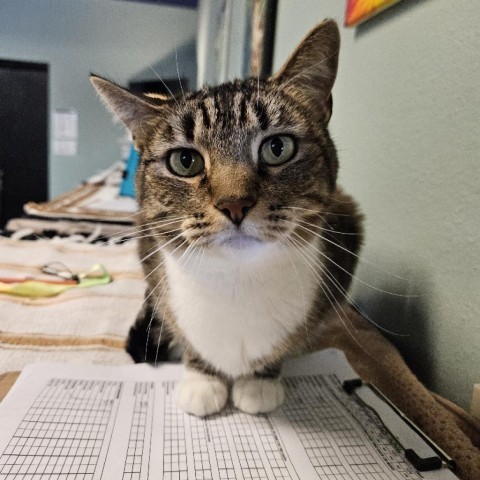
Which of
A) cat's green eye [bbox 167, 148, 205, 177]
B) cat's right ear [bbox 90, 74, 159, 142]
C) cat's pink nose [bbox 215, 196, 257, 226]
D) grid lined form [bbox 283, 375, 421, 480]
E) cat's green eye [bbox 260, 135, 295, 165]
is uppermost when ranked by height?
cat's right ear [bbox 90, 74, 159, 142]

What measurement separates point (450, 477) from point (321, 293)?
0.32 m

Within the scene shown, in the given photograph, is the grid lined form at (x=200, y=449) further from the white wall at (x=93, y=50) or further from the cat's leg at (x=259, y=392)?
the white wall at (x=93, y=50)

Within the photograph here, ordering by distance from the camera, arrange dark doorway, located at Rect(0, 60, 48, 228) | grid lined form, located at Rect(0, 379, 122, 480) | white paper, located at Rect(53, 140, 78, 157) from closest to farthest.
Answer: grid lined form, located at Rect(0, 379, 122, 480)
dark doorway, located at Rect(0, 60, 48, 228)
white paper, located at Rect(53, 140, 78, 157)

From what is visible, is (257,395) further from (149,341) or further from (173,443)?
(149,341)

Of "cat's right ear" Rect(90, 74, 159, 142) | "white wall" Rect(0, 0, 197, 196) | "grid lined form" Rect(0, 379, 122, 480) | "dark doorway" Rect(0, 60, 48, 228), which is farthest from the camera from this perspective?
"white wall" Rect(0, 0, 197, 196)

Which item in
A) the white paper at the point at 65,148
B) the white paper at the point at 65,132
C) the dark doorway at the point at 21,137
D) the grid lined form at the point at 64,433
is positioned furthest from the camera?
the white paper at the point at 65,148

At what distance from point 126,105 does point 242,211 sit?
12.9 inches

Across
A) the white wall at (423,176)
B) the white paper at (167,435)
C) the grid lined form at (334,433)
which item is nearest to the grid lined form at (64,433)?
the white paper at (167,435)

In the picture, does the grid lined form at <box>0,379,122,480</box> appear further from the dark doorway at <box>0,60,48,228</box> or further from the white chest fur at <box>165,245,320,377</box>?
the dark doorway at <box>0,60,48,228</box>

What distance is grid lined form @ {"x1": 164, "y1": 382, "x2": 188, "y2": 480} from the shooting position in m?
0.49

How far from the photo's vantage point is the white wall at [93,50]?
2.72 metres

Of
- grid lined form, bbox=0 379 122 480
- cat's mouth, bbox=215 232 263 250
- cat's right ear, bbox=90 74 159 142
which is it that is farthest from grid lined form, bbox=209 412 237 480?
cat's right ear, bbox=90 74 159 142

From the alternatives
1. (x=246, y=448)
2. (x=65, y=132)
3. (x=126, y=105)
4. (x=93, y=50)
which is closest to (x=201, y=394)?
(x=246, y=448)

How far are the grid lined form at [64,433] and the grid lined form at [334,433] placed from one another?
0.26m
